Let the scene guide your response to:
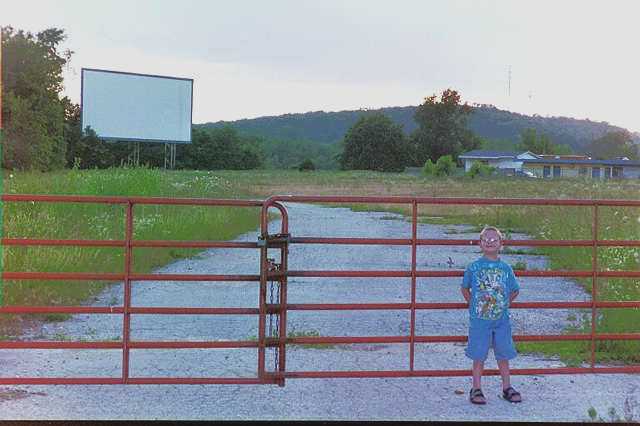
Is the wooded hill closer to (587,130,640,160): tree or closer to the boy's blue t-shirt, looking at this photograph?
(587,130,640,160): tree

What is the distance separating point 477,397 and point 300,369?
5.42 feet

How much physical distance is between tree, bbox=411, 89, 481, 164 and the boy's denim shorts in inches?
1082

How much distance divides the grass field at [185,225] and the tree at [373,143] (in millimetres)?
2633

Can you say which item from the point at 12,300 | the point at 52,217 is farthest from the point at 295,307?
the point at 52,217

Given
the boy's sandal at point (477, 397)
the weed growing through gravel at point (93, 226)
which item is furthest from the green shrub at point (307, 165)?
the boy's sandal at point (477, 397)

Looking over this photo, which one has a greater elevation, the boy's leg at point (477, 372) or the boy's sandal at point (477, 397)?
the boy's leg at point (477, 372)

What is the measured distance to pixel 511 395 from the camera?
6.31 metres

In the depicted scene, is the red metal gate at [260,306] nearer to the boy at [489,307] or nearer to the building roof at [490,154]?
the boy at [489,307]

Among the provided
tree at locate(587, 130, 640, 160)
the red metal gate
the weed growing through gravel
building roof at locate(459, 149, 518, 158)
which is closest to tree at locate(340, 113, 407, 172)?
tree at locate(587, 130, 640, 160)

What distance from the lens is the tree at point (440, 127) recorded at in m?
35.1

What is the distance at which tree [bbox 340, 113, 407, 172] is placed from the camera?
107 feet

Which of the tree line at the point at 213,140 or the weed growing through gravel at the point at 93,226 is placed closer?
the weed growing through gravel at the point at 93,226

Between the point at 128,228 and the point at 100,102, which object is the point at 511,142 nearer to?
the point at 100,102

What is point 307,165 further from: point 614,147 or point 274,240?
point 274,240
